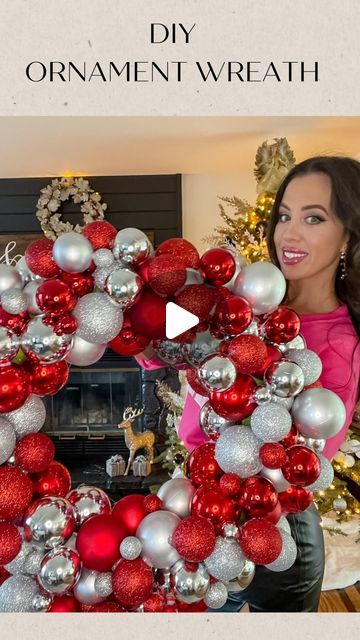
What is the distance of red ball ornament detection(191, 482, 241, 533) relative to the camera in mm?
567

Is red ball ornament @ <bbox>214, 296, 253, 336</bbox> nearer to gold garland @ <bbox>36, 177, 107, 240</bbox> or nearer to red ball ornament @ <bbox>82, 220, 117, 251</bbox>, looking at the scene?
red ball ornament @ <bbox>82, 220, 117, 251</bbox>

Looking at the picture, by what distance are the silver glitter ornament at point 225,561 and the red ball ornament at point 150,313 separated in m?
0.25

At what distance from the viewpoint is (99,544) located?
1.82ft

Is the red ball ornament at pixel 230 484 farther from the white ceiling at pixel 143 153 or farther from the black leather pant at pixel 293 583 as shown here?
the white ceiling at pixel 143 153

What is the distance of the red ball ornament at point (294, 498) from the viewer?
0.60m

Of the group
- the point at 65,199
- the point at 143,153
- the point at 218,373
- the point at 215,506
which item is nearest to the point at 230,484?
the point at 215,506

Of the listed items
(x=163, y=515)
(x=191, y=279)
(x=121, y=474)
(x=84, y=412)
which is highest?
(x=191, y=279)

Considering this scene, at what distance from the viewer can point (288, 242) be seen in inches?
30.6

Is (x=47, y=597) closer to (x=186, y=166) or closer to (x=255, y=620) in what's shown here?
(x=255, y=620)

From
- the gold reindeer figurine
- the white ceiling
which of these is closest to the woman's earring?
the white ceiling

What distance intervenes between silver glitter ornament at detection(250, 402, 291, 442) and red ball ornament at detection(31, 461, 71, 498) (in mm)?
235

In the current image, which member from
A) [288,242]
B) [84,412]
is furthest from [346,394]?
[84,412]

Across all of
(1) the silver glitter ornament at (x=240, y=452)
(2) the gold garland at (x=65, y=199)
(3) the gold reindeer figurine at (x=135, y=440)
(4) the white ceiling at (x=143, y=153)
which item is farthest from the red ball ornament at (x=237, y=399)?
(2) the gold garland at (x=65, y=199)
